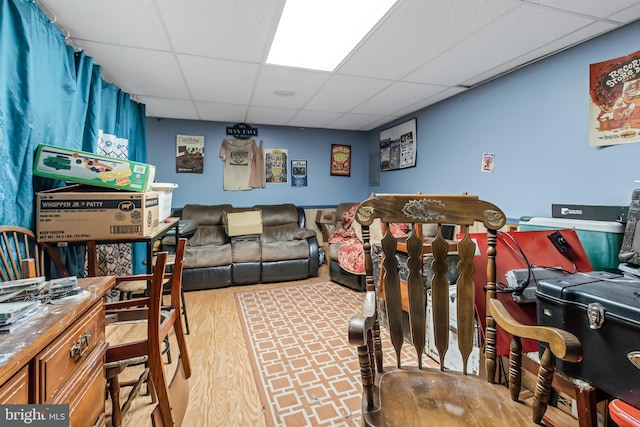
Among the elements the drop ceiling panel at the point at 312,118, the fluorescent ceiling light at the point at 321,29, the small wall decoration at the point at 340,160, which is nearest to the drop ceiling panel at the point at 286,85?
the fluorescent ceiling light at the point at 321,29

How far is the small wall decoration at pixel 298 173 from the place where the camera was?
4.86 metres

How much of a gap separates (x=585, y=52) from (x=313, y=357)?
2838 millimetres

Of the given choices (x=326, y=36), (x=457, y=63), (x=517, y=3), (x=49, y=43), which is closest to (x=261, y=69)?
(x=326, y=36)

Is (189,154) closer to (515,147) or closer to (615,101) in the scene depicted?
(515,147)

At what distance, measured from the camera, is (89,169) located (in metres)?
1.67

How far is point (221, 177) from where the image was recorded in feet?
14.9

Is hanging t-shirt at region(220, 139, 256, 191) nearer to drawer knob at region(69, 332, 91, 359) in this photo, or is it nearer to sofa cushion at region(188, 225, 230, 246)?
sofa cushion at region(188, 225, 230, 246)

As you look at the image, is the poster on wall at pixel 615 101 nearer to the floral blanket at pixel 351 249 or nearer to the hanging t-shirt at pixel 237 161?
the floral blanket at pixel 351 249

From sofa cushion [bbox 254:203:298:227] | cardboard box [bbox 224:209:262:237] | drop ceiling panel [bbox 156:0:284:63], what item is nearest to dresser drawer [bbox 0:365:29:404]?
drop ceiling panel [bbox 156:0:284:63]

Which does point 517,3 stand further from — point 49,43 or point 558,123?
point 49,43

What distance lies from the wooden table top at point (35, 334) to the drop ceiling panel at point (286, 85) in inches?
84.8

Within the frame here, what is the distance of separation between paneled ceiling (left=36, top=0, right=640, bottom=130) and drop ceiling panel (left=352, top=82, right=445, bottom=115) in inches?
0.4

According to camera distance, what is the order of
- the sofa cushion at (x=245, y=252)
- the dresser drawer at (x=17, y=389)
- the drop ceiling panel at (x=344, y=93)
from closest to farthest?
the dresser drawer at (x=17, y=389) < the drop ceiling panel at (x=344, y=93) < the sofa cushion at (x=245, y=252)

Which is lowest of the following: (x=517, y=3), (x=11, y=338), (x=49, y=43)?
(x=11, y=338)
